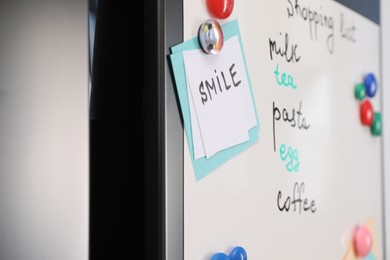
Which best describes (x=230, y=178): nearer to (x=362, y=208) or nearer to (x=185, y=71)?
(x=185, y=71)

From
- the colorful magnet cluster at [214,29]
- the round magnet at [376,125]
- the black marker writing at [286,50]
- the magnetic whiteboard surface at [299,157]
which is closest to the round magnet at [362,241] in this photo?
the magnetic whiteboard surface at [299,157]

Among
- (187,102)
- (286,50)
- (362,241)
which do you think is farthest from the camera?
(362,241)

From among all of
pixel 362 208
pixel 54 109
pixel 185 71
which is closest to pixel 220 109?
pixel 185 71

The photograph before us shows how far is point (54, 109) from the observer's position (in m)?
0.37

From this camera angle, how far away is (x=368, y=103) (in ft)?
2.69

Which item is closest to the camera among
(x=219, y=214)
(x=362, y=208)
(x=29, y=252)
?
(x=29, y=252)

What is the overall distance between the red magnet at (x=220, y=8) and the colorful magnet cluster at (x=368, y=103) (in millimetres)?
406

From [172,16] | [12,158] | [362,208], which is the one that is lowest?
[362,208]

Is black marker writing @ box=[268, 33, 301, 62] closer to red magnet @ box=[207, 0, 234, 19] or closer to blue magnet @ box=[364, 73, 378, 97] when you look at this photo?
red magnet @ box=[207, 0, 234, 19]

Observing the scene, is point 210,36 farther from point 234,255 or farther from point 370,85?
point 370,85

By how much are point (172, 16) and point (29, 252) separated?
248mm

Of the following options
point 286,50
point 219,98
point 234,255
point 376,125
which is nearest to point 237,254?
point 234,255

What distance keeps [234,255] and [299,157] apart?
0.69ft

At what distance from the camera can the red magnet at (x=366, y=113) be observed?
2.63ft
